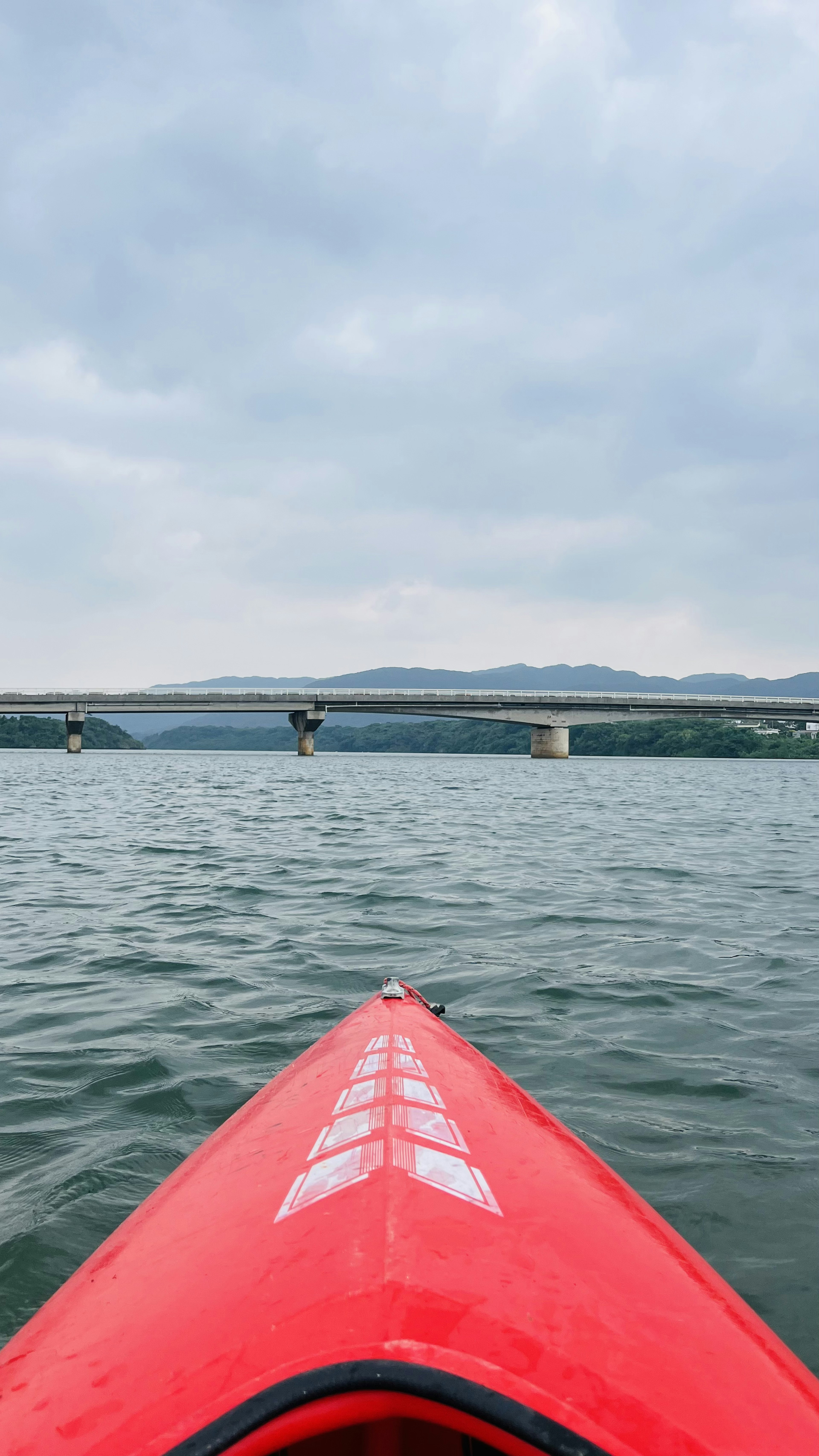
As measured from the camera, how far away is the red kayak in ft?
4.81

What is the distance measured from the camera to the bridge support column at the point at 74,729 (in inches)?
3226

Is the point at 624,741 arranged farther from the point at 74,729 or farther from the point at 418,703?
the point at 74,729

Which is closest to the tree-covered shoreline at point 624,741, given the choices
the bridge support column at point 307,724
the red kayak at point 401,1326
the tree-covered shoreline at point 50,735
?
the bridge support column at point 307,724

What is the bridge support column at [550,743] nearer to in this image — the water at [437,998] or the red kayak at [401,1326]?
the water at [437,998]

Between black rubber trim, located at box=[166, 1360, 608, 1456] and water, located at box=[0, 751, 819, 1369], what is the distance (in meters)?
1.98

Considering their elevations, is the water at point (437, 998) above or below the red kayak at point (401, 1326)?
below

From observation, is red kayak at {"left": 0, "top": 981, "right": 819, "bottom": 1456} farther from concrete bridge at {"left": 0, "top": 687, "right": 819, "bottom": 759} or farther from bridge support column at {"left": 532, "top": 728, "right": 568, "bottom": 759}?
bridge support column at {"left": 532, "top": 728, "right": 568, "bottom": 759}

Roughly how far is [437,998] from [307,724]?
7676 cm

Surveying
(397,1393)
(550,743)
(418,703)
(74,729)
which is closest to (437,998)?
(397,1393)

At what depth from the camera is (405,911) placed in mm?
9773

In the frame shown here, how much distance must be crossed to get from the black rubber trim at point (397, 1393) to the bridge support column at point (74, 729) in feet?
283

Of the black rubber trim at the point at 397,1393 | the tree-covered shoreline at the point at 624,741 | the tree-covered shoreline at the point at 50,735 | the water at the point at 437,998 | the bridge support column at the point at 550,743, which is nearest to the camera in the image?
the black rubber trim at the point at 397,1393

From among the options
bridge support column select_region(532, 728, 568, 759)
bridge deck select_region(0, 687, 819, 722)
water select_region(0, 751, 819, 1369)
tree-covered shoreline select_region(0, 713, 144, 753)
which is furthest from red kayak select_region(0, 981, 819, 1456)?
tree-covered shoreline select_region(0, 713, 144, 753)

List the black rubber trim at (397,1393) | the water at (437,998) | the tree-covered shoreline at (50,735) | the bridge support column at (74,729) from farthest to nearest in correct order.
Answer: the tree-covered shoreline at (50,735) < the bridge support column at (74,729) < the water at (437,998) < the black rubber trim at (397,1393)
